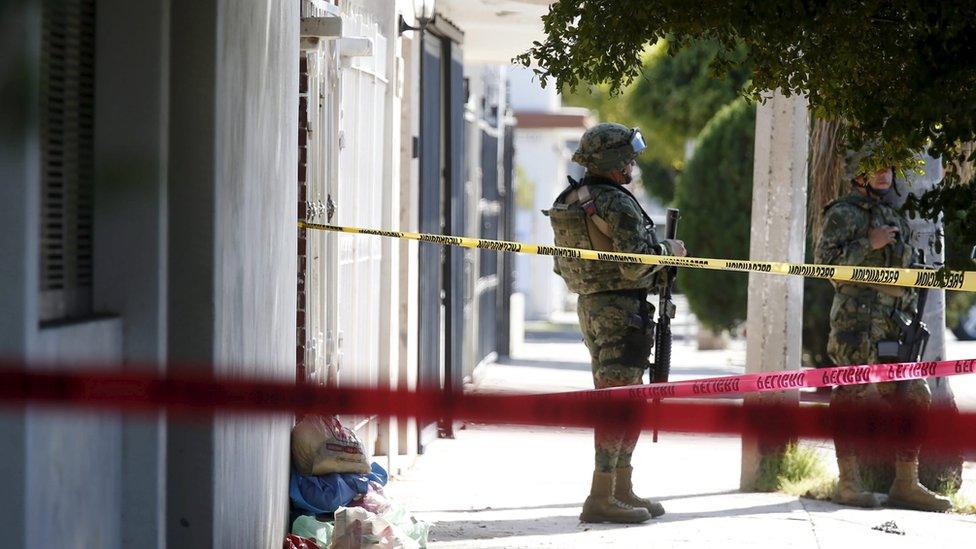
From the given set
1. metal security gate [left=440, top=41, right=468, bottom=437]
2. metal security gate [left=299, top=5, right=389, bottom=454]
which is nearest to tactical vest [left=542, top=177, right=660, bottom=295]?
metal security gate [left=299, top=5, right=389, bottom=454]

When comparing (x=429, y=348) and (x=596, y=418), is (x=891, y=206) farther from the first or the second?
(x=596, y=418)

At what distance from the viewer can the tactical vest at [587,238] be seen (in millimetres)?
6633

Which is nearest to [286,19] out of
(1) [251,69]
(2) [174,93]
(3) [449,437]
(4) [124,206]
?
(1) [251,69]

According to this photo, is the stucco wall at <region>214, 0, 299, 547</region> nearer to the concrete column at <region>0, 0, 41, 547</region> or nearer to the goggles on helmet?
the concrete column at <region>0, 0, 41, 547</region>

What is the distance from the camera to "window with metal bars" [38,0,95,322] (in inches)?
124

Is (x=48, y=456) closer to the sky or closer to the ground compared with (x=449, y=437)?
closer to the sky

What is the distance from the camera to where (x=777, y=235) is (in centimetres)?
790

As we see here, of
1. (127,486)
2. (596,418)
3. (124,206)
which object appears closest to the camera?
(124,206)

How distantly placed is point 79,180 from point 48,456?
2.25 ft

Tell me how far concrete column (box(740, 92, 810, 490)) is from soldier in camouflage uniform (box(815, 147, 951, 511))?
0.37 meters

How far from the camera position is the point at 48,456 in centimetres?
298

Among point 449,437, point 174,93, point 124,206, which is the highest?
point 174,93

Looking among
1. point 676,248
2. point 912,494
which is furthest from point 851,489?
point 676,248

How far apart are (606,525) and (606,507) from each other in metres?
0.09
